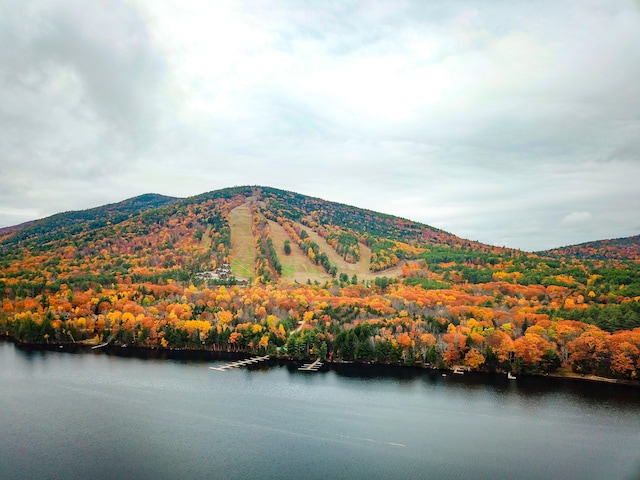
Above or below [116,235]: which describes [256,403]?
below

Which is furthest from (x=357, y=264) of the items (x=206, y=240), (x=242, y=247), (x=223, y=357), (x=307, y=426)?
(x=307, y=426)

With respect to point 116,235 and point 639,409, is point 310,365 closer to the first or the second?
point 639,409

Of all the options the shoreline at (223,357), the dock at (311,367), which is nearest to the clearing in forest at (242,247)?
the shoreline at (223,357)

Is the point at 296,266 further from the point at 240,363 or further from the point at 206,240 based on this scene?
the point at 240,363

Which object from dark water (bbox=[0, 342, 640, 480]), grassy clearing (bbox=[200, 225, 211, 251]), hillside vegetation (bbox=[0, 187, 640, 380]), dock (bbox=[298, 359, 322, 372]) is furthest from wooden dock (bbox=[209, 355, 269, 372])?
grassy clearing (bbox=[200, 225, 211, 251])

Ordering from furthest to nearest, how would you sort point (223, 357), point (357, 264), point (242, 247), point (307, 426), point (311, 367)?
1. point (242, 247)
2. point (357, 264)
3. point (223, 357)
4. point (311, 367)
5. point (307, 426)

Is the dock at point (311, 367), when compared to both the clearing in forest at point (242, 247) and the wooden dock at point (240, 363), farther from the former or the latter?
the clearing in forest at point (242, 247)

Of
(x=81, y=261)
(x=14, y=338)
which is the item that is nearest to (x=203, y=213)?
(x=81, y=261)
